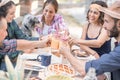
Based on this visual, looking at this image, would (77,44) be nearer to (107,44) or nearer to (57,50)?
(107,44)

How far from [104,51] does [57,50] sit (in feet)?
3.68

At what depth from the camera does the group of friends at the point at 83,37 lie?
7.44ft

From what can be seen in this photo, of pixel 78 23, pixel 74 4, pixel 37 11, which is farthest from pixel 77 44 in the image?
pixel 74 4

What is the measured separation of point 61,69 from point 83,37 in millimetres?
1555

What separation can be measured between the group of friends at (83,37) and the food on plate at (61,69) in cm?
7

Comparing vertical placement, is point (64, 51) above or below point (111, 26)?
below

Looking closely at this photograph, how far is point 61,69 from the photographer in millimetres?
2463

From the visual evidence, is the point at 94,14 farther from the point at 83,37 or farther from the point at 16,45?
the point at 16,45

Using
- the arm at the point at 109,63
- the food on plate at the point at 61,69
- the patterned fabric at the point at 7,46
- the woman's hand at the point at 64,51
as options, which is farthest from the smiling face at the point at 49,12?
the arm at the point at 109,63

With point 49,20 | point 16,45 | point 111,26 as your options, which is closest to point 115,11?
point 111,26

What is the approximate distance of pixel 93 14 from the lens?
370cm

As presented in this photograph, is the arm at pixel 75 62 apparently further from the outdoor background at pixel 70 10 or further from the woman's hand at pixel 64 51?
the outdoor background at pixel 70 10

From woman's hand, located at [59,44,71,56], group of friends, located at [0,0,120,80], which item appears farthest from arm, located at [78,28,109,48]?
woman's hand, located at [59,44,71,56]

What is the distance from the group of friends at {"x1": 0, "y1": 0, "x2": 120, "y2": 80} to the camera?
227 cm
